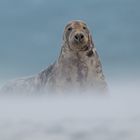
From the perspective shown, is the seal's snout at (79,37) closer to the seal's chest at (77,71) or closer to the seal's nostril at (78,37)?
the seal's nostril at (78,37)

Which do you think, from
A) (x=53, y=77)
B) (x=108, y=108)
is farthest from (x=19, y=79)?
(x=108, y=108)

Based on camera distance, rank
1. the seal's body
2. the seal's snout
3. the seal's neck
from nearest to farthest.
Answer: the seal's snout < the seal's body < the seal's neck

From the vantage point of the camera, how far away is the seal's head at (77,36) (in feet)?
38.7


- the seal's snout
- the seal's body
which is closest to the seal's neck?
the seal's body

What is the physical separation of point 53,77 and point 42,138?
8.83 metres

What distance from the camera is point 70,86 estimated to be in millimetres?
12016

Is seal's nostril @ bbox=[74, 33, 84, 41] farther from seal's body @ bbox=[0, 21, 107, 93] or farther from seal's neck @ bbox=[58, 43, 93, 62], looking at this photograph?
seal's neck @ bbox=[58, 43, 93, 62]

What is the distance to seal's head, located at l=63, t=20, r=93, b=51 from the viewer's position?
11.8 meters

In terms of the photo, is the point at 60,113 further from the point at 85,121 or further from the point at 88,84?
the point at 88,84

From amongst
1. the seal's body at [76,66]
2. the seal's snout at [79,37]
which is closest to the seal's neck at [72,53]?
the seal's body at [76,66]

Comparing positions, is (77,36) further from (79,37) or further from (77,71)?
(77,71)

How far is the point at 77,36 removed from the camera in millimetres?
11852

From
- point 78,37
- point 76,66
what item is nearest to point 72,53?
point 76,66

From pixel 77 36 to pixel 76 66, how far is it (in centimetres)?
89
